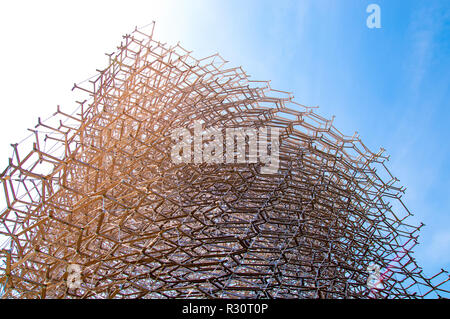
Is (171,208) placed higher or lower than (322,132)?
lower

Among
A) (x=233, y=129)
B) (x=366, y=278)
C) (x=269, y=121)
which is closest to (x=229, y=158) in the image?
(x=233, y=129)

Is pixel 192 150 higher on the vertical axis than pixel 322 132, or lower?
lower

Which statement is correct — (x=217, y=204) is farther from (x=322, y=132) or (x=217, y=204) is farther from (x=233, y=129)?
(x=322, y=132)

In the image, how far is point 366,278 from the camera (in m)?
15.6

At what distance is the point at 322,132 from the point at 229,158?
15.3ft

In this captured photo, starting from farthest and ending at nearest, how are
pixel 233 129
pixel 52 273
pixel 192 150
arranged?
pixel 233 129 < pixel 192 150 < pixel 52 273
